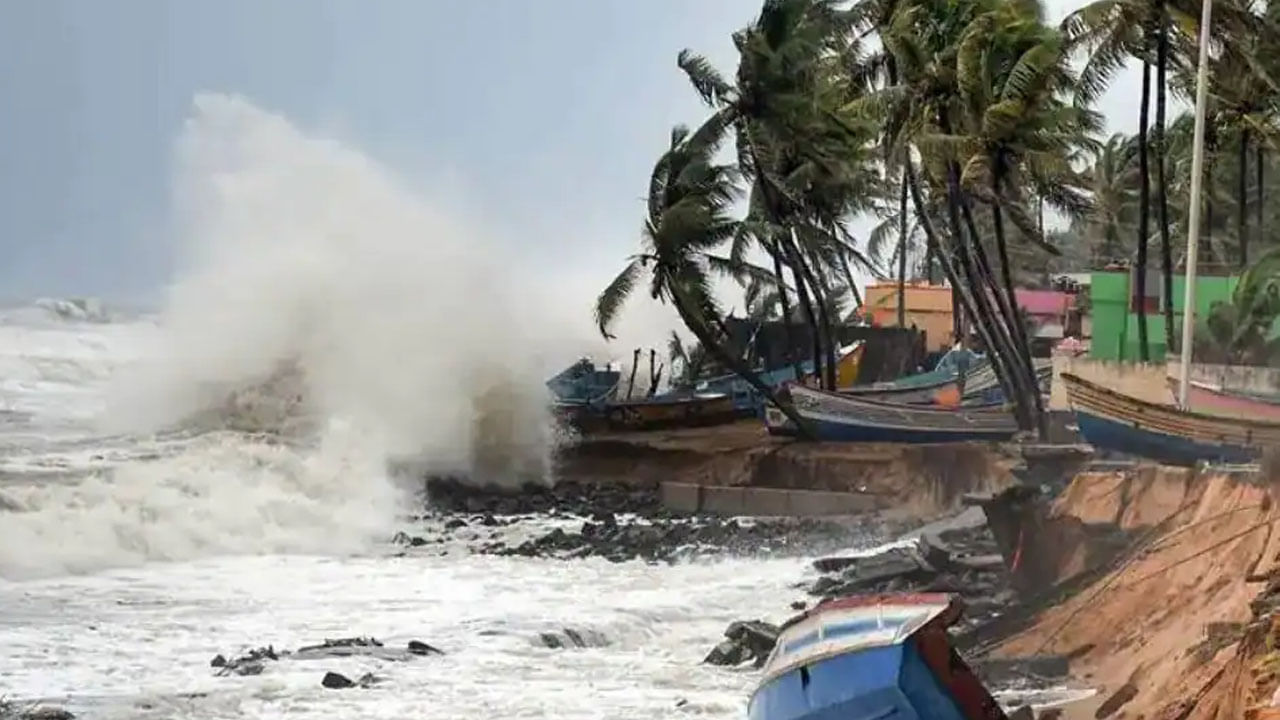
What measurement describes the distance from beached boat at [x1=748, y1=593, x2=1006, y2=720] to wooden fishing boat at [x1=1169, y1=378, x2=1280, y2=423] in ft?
35.6

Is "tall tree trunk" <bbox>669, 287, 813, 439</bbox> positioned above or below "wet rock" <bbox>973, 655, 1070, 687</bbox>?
above

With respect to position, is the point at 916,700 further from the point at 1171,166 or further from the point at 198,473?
the point at 1171,166

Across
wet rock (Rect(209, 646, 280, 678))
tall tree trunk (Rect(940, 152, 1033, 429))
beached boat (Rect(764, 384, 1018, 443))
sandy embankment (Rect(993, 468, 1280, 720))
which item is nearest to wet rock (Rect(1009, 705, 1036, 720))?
sandy embankment (Rect(993, 468, 1280, 720))

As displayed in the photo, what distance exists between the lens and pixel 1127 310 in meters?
29.3

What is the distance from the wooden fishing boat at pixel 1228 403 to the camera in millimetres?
18953

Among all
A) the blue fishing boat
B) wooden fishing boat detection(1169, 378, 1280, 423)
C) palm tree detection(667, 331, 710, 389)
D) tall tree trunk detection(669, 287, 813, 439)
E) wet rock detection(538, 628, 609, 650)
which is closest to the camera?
wet rock detection(538, 628, 609, 650)

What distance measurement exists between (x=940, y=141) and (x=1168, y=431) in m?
7.58

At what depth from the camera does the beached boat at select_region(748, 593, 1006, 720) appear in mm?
8273

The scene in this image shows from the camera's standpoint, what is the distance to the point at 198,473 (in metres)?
26.0

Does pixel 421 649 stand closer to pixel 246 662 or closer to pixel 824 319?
pixel 246 662

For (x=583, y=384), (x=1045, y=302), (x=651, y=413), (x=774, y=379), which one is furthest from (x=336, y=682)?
(x=1045, y=302)

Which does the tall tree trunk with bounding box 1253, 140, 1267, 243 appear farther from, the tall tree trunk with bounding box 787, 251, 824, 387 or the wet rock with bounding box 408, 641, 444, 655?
the wet rock with bounding box 408, 641, 444, 655

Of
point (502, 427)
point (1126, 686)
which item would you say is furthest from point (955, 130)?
point (1126, 686)

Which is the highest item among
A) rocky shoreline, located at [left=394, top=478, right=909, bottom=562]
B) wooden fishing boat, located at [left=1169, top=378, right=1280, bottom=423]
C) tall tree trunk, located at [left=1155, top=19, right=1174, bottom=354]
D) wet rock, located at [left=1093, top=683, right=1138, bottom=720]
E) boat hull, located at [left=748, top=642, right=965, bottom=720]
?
tall tree trunk, located at [left=1155, top=19, right=1174, bottom=354]
